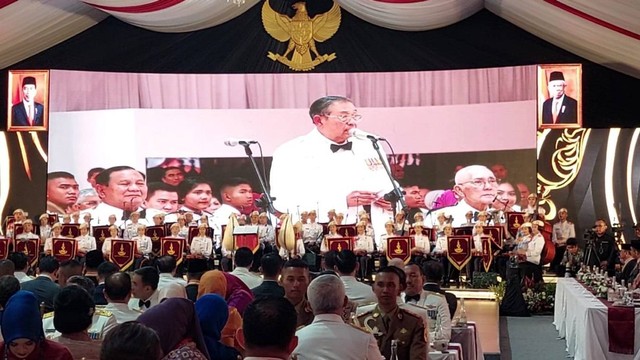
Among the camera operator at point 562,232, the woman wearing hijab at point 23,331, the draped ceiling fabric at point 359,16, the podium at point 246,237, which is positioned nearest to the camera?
the woman wearing hijab at point 23,331

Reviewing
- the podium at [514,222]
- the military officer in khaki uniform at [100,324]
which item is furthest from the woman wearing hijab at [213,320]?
the podium at [514,222]

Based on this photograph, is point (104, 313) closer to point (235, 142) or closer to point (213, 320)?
point (213, 320)

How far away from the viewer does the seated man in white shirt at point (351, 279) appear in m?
5.81

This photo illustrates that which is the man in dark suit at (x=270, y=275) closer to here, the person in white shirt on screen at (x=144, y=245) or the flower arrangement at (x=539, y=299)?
the flower arrangement at (x=539, y=299)

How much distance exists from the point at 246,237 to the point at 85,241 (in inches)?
95.7

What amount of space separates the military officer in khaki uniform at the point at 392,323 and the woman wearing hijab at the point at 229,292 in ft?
1.86

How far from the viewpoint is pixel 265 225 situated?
14.8 m

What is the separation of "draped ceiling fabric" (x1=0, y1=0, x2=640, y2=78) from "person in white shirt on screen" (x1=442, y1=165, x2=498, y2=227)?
8.20 ft

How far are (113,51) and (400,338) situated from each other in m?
13.7

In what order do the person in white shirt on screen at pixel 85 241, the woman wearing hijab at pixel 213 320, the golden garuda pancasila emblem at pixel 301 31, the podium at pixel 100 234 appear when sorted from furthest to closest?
the golden garuda pancasila emblem at pixel 301 31 → the podium at pixel 100 234 → the person in white shirt on screen at pixel 85 241 → the woman wearing hijab at pixel 213 320

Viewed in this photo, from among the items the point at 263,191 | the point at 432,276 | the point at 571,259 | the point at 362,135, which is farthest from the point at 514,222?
the point at 432,276

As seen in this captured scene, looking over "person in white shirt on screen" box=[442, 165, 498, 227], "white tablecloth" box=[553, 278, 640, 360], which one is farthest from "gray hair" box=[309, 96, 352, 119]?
"white tablecloth" box=[553, 278, 640, 360]

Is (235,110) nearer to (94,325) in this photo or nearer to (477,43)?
(477,43)

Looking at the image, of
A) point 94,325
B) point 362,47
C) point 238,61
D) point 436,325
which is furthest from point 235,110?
point 94,325
